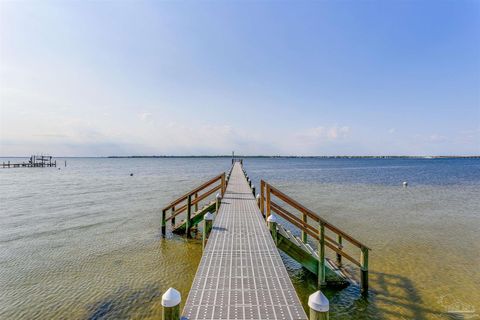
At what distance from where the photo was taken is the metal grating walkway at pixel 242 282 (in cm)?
424

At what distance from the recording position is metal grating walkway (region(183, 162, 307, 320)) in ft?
13.9

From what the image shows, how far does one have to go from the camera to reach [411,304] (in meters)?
8.12

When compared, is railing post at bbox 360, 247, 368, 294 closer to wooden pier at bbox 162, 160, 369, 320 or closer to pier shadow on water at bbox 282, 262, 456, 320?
wooden pier at bbox 162, 160, 369, 320

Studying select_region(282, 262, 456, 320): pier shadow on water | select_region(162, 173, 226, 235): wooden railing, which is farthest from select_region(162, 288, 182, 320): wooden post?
select_region(162, 173, 226, 235): wooden railing

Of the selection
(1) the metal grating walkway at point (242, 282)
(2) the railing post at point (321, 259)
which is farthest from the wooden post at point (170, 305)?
(2) the railing post at point (321, 259)

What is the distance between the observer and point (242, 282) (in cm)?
527

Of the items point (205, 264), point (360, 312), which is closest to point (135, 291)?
point (205, 264)

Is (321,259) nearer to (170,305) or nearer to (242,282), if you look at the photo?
(242,282)

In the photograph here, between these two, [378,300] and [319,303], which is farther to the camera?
[378,300]

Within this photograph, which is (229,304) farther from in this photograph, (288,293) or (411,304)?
(411,304)

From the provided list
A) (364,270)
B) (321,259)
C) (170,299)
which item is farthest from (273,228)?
(170,299)

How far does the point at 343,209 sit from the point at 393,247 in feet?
28.0

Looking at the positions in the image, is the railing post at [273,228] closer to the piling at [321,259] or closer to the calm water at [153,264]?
the piling at [321,259]

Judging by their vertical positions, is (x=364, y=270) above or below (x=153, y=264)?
above
